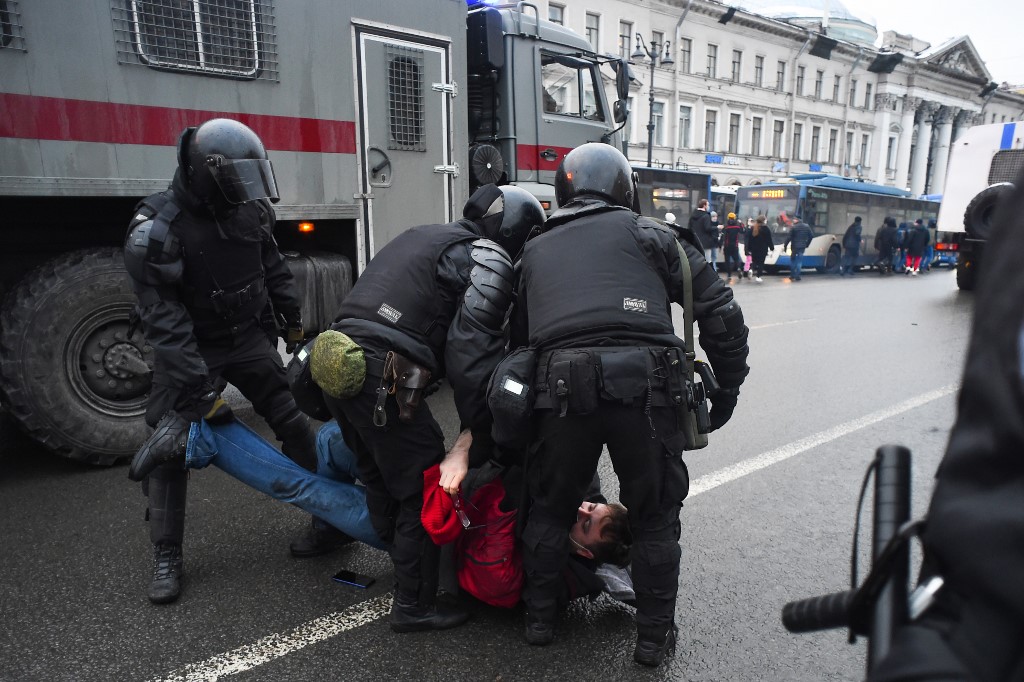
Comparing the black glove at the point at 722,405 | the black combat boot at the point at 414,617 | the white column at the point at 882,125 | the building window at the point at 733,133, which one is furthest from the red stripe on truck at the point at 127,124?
the white column at the point at 882,125

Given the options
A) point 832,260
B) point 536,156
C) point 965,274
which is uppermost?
point 536,156

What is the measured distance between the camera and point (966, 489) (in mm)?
788

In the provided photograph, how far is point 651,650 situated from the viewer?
2.40 m

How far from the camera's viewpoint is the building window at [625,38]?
37.1 meters

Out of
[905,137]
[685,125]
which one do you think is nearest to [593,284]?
[685,125]

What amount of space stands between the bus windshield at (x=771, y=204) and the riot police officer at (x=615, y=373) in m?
18.5

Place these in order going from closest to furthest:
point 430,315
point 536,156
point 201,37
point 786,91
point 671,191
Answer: point 430,315 < point 201,37 < point 536,156 < point 671,191 < point 786,91

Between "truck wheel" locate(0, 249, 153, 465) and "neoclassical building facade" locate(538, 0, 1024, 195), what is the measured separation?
2775cm

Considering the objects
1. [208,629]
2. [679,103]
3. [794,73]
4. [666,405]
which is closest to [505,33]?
[666,405]

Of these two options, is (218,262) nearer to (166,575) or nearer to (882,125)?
(166,575)

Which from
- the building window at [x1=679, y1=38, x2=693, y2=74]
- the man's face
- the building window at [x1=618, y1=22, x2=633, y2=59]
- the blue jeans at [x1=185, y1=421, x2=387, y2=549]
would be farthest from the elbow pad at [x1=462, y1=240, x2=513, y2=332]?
the building window at [x1=679, y1=38, x2=693, y2=74]

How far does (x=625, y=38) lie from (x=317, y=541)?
128 ft

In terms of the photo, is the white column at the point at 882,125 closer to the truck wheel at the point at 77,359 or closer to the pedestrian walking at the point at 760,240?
the pedestrian walking at the point at 760,240

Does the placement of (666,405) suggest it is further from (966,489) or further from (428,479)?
(966,489)
